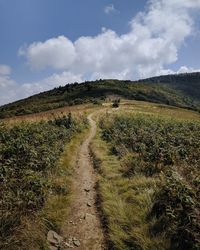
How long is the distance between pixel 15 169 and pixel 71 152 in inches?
236

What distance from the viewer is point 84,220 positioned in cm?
765

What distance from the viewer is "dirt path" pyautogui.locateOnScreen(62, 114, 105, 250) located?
6611mm

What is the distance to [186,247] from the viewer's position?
18.5ft

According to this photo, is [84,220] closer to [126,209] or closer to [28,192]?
[126,209]

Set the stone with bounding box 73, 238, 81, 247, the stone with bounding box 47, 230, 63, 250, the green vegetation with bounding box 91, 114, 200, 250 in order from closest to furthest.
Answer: the green vegetation with bounding box 91, 114, 200, 250
the stone with bounding box 47, 230, 63, 250
the stone with bounding box 73, 238, 81, 247

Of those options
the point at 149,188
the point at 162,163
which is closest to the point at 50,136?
the point at 162,163

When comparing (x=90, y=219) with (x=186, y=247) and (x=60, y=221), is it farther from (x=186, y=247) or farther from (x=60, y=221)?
(x=186, y=247)

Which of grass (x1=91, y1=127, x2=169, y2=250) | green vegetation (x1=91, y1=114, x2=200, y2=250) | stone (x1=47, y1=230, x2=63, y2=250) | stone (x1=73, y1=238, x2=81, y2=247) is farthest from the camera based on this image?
stone (x1=73, y1=238, x2=81, y2=247)

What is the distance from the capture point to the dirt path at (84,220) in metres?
6.61

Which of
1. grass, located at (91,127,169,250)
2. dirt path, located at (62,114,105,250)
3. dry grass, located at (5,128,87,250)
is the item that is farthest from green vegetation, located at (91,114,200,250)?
dry grass, located at (5,128,87,250)

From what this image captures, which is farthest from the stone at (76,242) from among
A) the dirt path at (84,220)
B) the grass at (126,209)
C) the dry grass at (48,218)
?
the grass at (126,209)

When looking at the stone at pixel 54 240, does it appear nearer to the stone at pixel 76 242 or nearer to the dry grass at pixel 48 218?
the dry grass at pixel 48 218

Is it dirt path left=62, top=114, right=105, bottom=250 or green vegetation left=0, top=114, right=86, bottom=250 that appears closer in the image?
green vegetation left=0, top=114, right=86, bottom=250

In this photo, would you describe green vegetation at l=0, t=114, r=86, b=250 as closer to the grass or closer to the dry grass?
the dry grass
